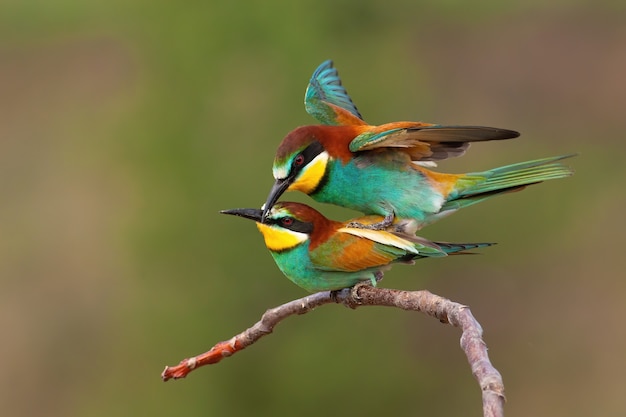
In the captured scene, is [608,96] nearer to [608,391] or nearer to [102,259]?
[608,391]

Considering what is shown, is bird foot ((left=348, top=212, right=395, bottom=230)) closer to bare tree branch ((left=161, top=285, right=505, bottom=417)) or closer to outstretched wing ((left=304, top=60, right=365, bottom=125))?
bare tree branch ((left=161, top=285, right=505, bottom=417))

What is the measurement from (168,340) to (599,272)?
7.58 ft

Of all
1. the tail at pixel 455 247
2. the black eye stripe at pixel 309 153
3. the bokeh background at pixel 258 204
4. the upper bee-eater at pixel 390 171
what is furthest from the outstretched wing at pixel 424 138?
the bokeh background at pixel 258 204

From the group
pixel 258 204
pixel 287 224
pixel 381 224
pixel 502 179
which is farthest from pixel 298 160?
pixel 258 204

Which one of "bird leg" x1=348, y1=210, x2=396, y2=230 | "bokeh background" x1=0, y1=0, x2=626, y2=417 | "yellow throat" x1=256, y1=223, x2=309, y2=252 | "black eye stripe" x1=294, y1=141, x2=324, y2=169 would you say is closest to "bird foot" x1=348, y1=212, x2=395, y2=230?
"bird leg" x1=348, y1=210, x2=396, y2=230

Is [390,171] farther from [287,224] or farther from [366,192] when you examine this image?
[287,224]

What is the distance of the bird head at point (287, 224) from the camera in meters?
1.95

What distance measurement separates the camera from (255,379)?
3.71 m

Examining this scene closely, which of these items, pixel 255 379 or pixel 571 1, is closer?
pixel 255 379

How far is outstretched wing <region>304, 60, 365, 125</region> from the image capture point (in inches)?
87.7

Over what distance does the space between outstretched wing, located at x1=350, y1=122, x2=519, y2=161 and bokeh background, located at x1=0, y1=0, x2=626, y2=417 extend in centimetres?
147

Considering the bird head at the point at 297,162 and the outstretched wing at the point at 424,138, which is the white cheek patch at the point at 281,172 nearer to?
the bird head at the point at 297,162

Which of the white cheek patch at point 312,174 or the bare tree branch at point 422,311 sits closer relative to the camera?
the bare tree branch at point 422,311

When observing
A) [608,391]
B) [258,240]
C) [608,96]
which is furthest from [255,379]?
[608,96]
